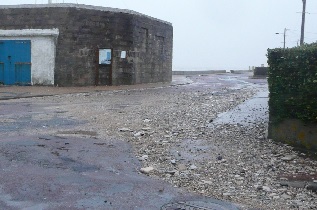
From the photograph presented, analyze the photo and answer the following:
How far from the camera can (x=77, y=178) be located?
561cm

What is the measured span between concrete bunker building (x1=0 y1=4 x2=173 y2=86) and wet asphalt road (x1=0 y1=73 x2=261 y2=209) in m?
15.8

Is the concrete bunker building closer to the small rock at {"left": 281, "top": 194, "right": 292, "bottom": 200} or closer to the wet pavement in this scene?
the wet pavement

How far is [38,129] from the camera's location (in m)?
9.35

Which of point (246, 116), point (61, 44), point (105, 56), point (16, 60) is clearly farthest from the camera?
point (105, 56)

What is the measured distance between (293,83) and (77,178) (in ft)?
14.1

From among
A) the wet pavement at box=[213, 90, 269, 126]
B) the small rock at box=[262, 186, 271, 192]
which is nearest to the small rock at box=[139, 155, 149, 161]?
the small rock at box=[262, 186, 271, 192]

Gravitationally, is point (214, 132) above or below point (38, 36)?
below

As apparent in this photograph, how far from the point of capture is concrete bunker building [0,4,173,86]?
23797 millimetres

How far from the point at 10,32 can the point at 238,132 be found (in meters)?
18.8

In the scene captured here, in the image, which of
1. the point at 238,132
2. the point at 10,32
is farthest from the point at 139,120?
the point at 10,32

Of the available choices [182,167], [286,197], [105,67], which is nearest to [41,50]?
[105,67]

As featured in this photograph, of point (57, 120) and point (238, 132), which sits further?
point (57, 120)

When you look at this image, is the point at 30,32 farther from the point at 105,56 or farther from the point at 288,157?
the point at 288,157

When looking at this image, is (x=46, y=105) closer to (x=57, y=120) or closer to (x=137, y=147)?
(x=57, y=120)
